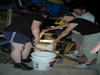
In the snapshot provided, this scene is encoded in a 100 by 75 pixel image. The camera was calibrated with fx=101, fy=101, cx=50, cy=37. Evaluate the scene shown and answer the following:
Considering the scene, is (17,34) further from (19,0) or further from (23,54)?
(19,0)

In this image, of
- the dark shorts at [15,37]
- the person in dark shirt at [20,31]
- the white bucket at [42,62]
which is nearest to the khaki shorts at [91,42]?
the white bucket at [42,62]

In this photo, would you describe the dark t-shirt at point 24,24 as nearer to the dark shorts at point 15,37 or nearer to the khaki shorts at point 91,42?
the dark shorts at point 15,37

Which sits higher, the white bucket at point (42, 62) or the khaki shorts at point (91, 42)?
the khaki shorts at point (91, 42)

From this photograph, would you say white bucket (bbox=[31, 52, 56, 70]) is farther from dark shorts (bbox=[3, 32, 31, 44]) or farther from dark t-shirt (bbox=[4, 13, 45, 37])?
dark t-shirt (bbox=[4, 13, 45, 37])

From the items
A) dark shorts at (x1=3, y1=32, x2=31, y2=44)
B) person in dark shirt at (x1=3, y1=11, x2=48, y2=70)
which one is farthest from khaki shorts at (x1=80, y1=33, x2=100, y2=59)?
dark shorts at (x1=3, y1=32, x2=31, y2=44)

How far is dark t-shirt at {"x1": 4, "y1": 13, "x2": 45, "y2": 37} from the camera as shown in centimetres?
212

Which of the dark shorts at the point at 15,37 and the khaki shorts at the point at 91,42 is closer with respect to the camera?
the dark shorts at the point at 15,37

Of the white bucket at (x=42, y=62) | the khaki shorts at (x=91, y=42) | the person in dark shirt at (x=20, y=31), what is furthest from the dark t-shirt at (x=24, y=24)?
the khaki shorts at (x=91, y=42)

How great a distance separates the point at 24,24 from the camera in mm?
2174

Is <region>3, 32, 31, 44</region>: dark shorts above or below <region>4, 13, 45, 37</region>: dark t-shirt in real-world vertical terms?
below

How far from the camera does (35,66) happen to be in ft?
7.34

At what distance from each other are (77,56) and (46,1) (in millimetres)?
2453

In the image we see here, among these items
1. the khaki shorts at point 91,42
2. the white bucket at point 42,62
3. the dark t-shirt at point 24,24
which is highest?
the dark t-shirt at point 24,24

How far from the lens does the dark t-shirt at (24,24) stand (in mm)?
2125
